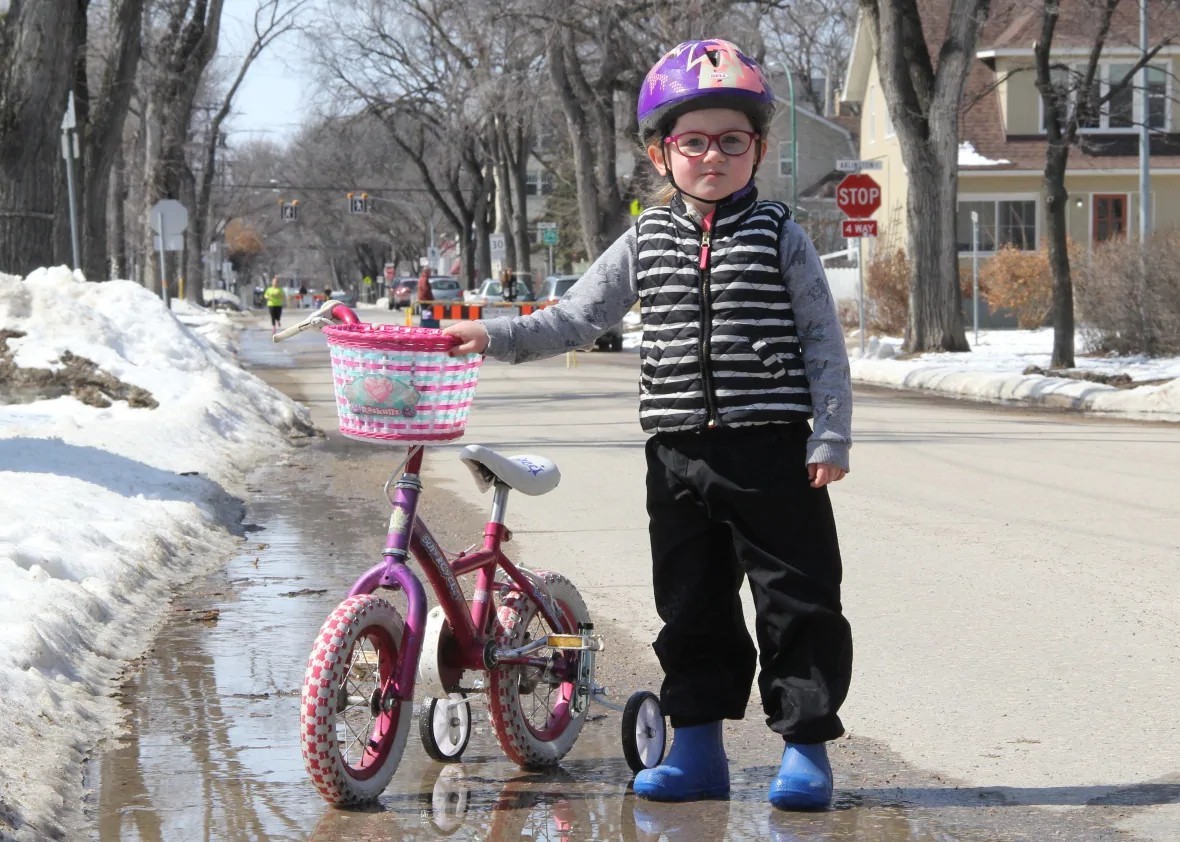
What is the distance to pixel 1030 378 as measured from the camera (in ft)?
72.2

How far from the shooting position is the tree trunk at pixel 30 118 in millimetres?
16094

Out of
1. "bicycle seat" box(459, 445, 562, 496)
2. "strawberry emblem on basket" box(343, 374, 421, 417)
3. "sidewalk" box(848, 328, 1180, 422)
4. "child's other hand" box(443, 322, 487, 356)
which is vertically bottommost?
"sidewalk" box(848, 328, 1180, 422)

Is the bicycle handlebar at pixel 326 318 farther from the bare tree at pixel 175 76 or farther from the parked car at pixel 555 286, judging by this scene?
the parked car at pixel 555 286

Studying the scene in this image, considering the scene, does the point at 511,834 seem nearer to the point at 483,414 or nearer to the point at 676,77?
the point at 676,77

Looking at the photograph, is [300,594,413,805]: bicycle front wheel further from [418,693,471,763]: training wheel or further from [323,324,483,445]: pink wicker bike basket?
[323,324,483,445]: pink wicker bike basket

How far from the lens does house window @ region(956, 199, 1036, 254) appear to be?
44.5 meters

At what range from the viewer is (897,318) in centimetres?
Answer: 3375

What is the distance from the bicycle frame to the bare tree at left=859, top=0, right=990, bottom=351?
78.2ft

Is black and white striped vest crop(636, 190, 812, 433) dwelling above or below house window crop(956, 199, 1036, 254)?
below

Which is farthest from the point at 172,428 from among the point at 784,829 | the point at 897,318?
the point at 897,318

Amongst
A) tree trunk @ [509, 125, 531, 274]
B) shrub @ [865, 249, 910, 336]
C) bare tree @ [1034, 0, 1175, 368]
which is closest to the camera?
bare tree @ [1034, 0, 1175, 368]

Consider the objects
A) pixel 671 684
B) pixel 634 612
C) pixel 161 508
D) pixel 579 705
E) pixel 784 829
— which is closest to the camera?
pixel 784 829

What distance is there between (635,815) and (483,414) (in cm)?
1390

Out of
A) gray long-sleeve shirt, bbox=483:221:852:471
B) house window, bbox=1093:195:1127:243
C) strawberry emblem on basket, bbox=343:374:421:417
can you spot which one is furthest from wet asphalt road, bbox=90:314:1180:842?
house window, bbox=1093:195:1127:243
